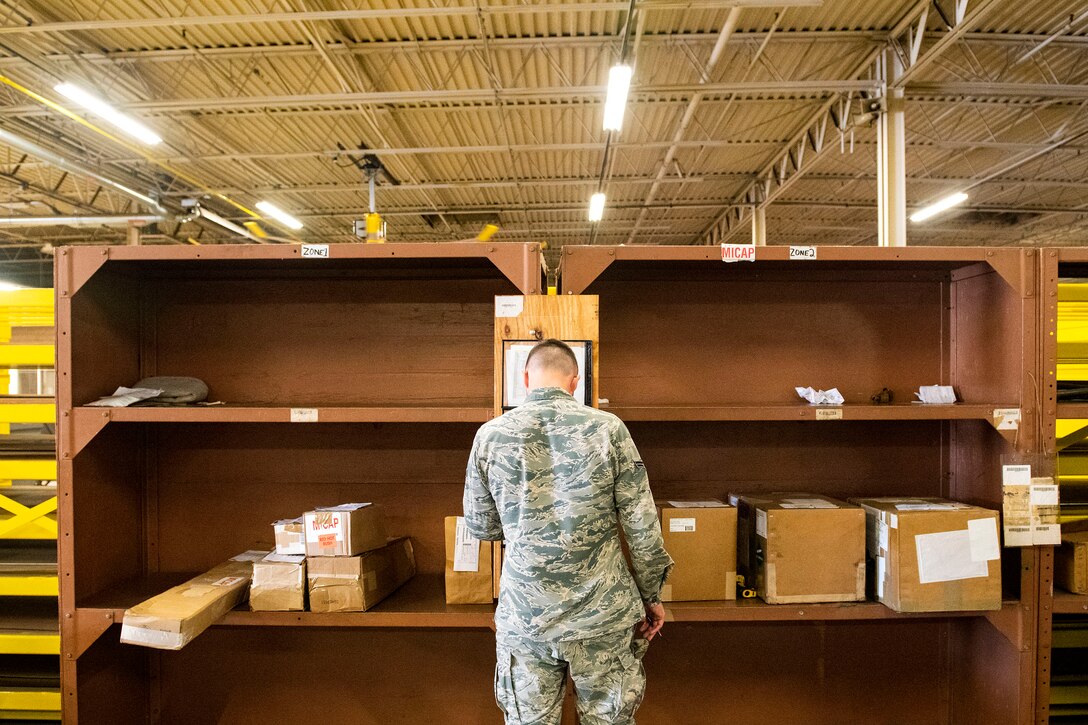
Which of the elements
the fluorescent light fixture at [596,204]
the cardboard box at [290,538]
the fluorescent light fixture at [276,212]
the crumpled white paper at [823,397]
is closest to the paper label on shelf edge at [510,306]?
the cardboard box at [290,538]

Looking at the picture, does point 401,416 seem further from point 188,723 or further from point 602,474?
point 188,723

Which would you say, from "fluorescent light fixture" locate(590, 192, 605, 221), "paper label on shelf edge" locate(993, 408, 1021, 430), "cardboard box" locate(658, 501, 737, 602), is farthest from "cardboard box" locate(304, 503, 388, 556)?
"fluorescent light fixture" locate(590, 192, 605, 221)

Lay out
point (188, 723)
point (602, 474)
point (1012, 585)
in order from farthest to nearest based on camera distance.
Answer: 1. point (188, 723)
2. point (1012, 585)
3. point (602, 474)

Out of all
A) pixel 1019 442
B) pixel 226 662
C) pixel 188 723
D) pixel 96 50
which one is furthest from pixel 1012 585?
pixel 96 50

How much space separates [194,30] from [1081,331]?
6929 millimetres

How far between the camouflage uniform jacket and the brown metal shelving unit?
90 centimetres

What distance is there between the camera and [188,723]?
271cm

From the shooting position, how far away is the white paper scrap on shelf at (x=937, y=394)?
2.59 m

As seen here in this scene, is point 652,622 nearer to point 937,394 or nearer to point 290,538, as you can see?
point 290,538

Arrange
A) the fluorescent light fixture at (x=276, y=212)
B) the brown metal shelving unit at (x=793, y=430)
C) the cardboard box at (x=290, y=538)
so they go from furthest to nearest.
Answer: the fluorescent light fixture at (x=276, y=212) → the brown metal shelving unit at (x=793, y=430) → the cardboard box at (x=290, y=538)

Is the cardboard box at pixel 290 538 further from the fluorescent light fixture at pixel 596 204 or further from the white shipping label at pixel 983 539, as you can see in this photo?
the fluorescent light fixture at pixel 596 204

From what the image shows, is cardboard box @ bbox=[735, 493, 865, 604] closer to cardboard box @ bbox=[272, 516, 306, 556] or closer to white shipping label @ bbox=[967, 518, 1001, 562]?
white shipping label @ bbox=[967, 518, 1001, 562]

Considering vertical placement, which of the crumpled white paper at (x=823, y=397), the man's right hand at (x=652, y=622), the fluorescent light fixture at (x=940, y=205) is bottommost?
the man's right hand at (x=652, y=622)

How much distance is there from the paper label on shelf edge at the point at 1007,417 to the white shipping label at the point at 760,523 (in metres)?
1.01
